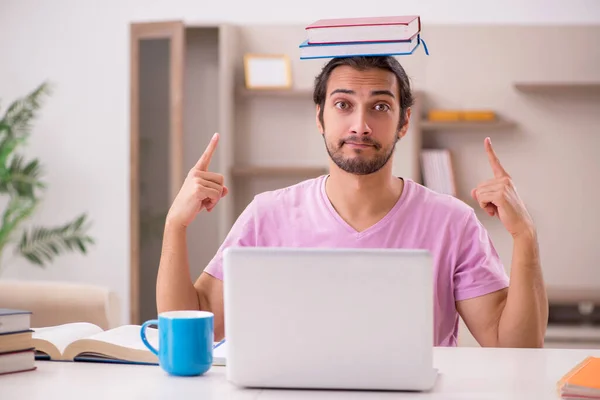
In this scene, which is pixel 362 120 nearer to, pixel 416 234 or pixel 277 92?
pixel 416 234

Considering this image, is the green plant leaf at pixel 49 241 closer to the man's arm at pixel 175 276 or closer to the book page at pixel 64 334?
the man's arm at pixel 175 276

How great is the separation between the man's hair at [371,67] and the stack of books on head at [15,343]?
0.98 metres

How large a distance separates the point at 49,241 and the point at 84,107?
0.80m

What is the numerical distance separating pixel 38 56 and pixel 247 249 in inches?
150

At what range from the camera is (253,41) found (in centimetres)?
432

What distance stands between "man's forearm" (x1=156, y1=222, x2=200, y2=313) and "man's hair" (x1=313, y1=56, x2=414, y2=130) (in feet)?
1.69

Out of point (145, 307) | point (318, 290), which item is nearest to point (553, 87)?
point (145, 307)

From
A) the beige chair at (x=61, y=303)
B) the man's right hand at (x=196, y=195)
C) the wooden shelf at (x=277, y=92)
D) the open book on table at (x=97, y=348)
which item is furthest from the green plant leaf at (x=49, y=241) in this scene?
the open book on table at (x=97, y=348)

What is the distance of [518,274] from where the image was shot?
1728 millimetres

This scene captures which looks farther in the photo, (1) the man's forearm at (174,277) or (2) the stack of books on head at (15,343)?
(1) the man's forearm at (174,277)

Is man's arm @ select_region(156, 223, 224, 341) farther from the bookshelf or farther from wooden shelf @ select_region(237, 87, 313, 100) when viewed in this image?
the bookshelf

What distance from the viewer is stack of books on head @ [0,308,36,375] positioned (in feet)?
4.33

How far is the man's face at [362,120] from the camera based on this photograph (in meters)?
1.95

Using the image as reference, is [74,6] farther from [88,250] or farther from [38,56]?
[88,250]
